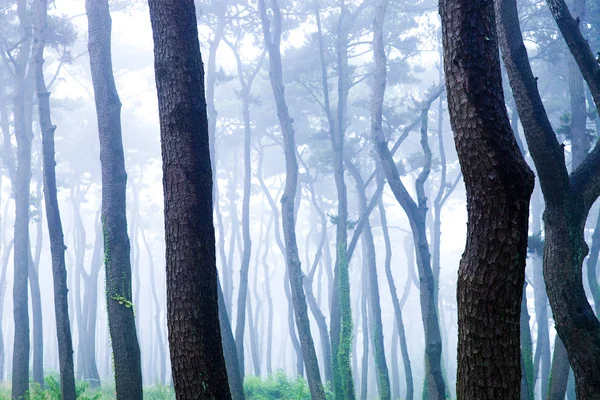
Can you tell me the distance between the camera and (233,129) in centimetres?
3077

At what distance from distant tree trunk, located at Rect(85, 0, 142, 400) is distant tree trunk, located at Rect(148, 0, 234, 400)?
3846 mm

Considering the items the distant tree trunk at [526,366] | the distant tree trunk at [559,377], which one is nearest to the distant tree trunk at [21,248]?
the distant tree trunk at [526,366]

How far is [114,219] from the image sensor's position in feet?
30.2

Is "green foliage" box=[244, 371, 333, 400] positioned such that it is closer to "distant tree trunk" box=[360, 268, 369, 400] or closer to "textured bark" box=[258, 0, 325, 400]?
"distant tree trunk" box=[360, 268, 369, 400]

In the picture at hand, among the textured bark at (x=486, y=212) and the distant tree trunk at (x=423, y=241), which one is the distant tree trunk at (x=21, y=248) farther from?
the textured bark at (x=486, y=212)

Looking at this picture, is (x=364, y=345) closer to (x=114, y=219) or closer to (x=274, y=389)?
(x=274, y=389)

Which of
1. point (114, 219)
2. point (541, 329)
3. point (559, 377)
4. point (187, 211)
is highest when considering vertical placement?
point (114, 219)

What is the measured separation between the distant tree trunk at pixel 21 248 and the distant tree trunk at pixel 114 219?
561 cm

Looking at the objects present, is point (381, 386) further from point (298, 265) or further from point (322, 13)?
point (322, 13)

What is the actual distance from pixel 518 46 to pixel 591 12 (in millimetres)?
13711

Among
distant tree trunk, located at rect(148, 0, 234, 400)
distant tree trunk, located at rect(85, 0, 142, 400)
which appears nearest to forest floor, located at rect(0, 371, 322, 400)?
distant tree trunk, located at rect(85, 0, 142, 400)

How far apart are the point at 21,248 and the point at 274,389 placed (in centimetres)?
855

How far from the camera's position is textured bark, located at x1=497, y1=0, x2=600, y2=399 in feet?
21.6

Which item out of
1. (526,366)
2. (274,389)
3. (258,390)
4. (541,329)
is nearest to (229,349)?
(526,366)
